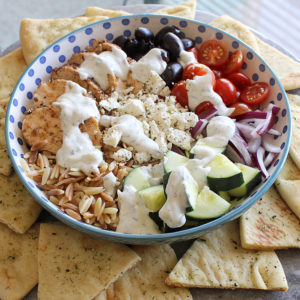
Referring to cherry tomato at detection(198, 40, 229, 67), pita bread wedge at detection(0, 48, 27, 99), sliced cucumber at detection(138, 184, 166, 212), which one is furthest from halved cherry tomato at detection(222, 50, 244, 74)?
pita bread wedge at detection(0, 48, 27, 99)

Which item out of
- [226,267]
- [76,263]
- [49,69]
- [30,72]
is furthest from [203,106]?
[76,263]

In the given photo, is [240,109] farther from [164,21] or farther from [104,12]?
[104,12]

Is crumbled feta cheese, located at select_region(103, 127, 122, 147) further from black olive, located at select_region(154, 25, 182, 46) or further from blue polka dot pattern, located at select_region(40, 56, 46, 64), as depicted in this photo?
black olive, located at select_region(154, 25, 182, 46)

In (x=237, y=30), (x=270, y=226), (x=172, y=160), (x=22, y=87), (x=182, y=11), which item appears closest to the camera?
(x=172, y=160)

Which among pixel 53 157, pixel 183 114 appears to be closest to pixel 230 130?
pixel 183 114

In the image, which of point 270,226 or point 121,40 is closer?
point 270,226

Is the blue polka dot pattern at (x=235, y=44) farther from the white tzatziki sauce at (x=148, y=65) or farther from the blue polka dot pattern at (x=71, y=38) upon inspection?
the blue polka dot pattern at (x=71, y=38)
